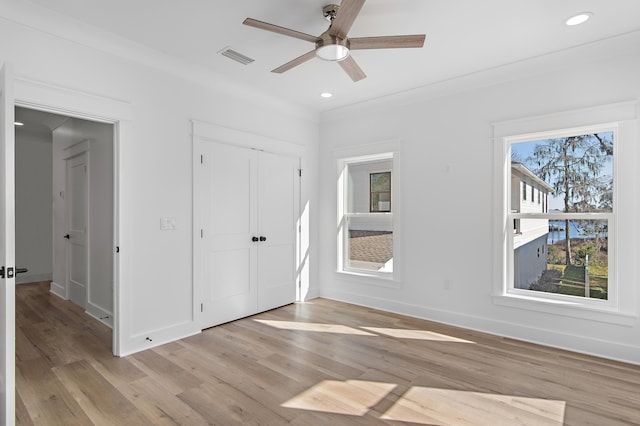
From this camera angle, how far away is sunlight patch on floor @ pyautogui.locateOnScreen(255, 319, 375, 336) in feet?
12.4

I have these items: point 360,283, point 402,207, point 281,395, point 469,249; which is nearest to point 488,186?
point 469,249

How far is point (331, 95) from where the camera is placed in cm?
445

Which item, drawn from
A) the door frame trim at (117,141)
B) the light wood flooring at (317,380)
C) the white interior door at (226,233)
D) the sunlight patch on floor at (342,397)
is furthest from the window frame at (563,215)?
the door frame trim at (117,141)

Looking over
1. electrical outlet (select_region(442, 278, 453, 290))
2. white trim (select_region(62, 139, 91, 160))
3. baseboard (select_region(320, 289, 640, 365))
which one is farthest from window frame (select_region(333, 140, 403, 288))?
white trim (select_region(62, 139, 91, 160))

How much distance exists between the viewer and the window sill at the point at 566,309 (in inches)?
120

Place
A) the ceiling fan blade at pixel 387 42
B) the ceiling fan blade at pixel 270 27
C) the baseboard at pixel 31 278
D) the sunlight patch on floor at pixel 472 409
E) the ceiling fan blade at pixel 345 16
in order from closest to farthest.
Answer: the ceiling fan blade at pixel 345 16 → the sunlight patch on floor at pixel 472 409 → the ceiling fan blade at pixel 270 27 → the ceiling fan blade at pixel 387 42 → the baseboard at pixel 31 278

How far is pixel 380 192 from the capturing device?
480 cm

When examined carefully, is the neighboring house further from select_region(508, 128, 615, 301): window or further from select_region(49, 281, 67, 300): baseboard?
select_region(49, 281, 67, 300): baseboard

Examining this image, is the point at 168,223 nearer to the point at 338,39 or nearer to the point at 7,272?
the point at 7,272

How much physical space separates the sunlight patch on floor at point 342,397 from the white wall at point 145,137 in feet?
5.65

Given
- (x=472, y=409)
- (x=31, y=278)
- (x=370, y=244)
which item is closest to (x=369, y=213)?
(x=370, y=244)

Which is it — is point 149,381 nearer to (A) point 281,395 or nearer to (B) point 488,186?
(A) point 281,395

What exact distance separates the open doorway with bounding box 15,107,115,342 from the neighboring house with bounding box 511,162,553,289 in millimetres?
4377

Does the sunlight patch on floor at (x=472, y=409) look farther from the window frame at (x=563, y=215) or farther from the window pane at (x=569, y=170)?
the window pane at (x=569, y=170)
